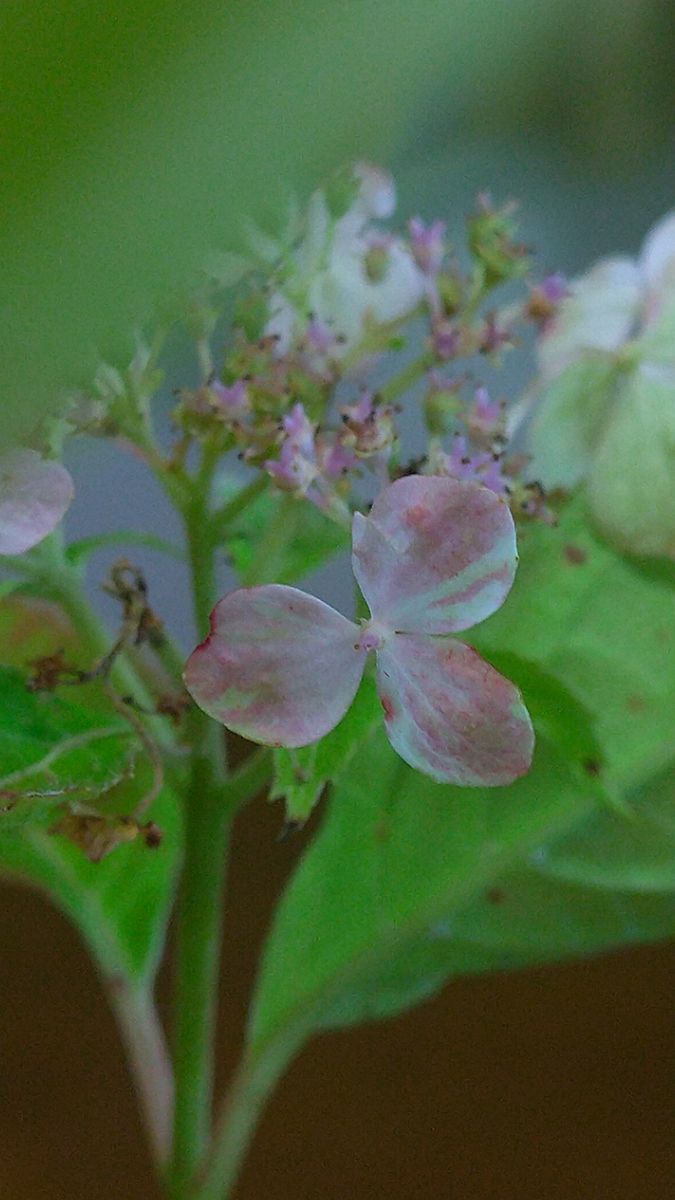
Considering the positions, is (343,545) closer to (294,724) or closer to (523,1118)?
(294,724)

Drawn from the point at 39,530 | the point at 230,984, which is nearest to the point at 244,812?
the point at 230,984

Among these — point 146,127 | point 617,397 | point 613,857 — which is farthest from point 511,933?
point 146,127

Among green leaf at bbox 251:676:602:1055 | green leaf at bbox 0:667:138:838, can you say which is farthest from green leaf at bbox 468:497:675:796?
green leaf at bbox 0:667:138:838

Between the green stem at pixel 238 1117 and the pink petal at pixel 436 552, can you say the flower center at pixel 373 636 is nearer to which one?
the pink petal at pixel 436 552

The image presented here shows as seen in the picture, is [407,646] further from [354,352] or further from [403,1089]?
[403,1089]

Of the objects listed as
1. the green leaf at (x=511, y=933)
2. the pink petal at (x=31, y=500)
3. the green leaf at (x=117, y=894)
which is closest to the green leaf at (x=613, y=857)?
the green leaf at (x=511, y=933)

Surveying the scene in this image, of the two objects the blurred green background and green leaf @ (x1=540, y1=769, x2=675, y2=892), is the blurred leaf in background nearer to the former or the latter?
the blurred green background
